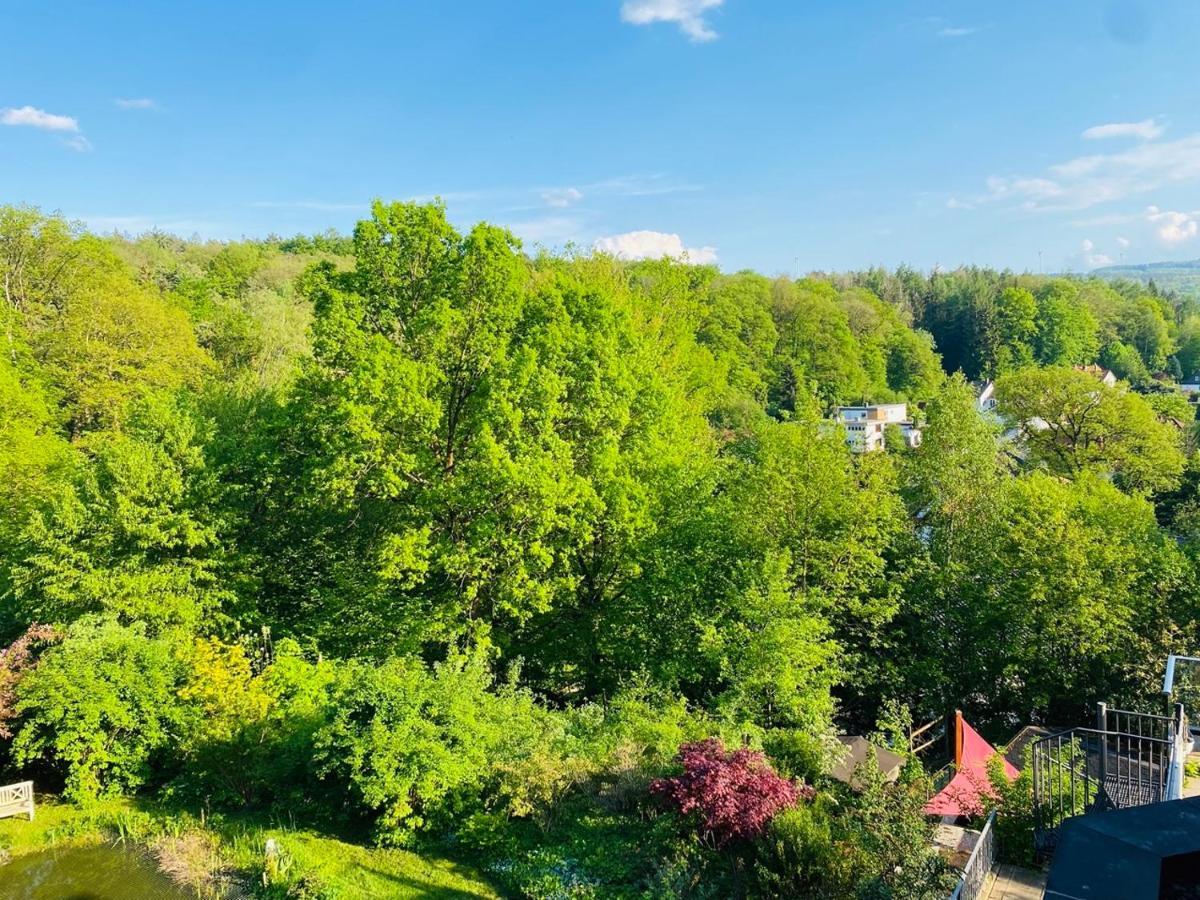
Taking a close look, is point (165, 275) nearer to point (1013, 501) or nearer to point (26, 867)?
point (26, 867)

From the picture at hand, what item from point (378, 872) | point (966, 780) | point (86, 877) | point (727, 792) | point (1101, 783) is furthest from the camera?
point (966, 780)

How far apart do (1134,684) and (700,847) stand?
39.9 feet

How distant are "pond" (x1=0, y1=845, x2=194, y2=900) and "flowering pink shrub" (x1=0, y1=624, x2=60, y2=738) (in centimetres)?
238

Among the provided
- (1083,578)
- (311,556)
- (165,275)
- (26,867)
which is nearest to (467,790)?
(26,867)

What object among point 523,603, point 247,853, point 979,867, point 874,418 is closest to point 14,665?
point 247,853

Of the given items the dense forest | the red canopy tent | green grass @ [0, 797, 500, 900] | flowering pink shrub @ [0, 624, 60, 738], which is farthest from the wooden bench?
the red canopy tent

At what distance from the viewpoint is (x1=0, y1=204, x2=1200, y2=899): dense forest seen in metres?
10.2

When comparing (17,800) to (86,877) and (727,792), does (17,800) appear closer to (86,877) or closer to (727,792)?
(86,877)

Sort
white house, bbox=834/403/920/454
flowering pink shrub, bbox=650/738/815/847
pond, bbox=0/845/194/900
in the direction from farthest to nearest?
white house, bbox=834/403/920/454 → pond, bbox=0/845/194/900 → flowering pink shrub, bbox=650/738/815/847

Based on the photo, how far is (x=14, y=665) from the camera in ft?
41.7

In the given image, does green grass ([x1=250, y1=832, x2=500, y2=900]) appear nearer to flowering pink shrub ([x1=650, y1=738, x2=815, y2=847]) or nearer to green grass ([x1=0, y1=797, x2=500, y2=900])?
green grass ([x1=0, y1=797, x2=500, y2=900])

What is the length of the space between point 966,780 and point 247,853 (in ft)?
35.5

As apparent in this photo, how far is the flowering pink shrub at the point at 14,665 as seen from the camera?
39.6ft

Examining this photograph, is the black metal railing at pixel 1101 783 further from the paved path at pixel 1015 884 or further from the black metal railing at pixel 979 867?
the black metal railing at pixel 979 867
